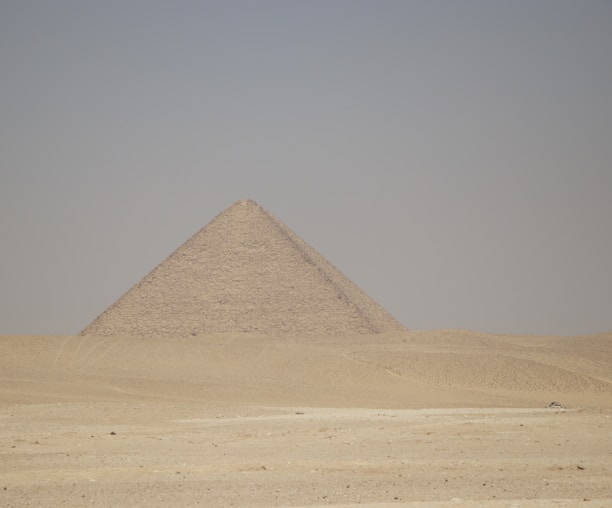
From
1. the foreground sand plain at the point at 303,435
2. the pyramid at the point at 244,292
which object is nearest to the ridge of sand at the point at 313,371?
the foreground sand plain at the point at 303,435

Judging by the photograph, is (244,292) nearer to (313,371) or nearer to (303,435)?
(313,371)

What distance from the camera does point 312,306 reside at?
57969 mm

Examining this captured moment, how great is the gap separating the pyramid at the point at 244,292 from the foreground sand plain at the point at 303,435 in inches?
900

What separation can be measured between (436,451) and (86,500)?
4.65 metres

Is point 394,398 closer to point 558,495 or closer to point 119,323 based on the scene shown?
point 558,495

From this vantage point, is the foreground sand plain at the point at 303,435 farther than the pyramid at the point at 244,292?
No

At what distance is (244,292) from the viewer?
60875 millimetres

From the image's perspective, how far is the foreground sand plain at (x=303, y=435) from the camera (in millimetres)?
9102

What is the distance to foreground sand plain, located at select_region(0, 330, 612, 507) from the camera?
910 centimetres

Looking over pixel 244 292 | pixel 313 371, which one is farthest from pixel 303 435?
pixel 244 292

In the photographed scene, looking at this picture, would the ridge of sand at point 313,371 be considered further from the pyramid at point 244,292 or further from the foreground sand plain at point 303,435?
the pyramid at point 244,292

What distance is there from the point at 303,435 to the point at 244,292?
47.3m

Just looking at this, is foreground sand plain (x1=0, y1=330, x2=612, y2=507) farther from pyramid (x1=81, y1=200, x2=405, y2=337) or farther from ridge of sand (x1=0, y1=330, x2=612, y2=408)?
pyramid (x1=81, y1=200, x2=405, y2=337)

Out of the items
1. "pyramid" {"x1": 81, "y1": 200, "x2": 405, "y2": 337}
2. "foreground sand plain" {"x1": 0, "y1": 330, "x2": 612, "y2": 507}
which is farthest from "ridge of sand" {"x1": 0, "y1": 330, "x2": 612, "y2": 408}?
"pyramid" {"x1": 81, "y1": 200, "x2": 405, "y2": 337}
